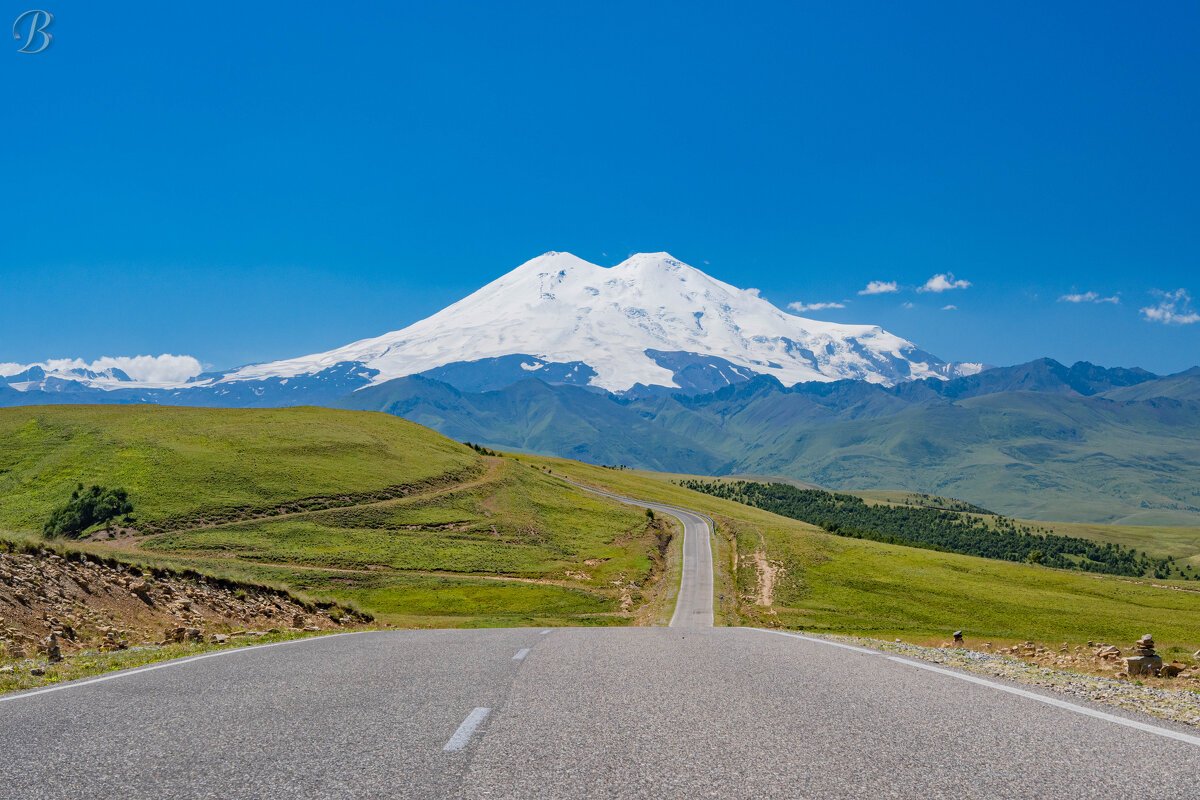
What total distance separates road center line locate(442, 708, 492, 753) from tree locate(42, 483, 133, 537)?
77502 mm

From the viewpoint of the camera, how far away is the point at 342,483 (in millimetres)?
94375

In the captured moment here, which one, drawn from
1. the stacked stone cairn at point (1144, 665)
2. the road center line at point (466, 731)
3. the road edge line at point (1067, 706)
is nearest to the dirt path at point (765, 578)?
the stacked stone cairn at point (1144, 665)

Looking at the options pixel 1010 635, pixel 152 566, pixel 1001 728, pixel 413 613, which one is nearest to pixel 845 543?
pixel 1010 635

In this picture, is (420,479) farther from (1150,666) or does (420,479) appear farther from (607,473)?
(1150,666)

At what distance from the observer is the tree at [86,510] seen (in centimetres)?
7038

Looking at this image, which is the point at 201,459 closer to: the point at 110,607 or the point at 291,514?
the point at 291,514

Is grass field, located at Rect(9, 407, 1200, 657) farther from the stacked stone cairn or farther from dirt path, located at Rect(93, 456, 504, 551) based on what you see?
the stacked stone cairn

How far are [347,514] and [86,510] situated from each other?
25.4 metres

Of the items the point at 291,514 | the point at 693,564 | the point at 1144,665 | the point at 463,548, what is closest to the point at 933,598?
the point at 693,564

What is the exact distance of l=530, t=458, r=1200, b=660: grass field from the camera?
193ft

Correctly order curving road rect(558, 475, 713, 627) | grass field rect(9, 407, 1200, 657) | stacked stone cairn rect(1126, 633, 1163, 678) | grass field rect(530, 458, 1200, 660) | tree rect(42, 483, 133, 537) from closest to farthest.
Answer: stacked stone cairn rect(1126, 633, 1163, 678), curving road rect(558, 475, 713, 627), grass field rect(530, 458, 1200, 660), grass field rect(9, 407, 1200, 657), tree rect(42, 483, 133, 537)

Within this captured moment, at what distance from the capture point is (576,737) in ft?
28.0

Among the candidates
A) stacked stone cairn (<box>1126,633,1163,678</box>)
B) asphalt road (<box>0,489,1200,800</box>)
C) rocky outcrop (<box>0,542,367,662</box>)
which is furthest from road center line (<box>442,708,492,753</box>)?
stacked stone cairn (<box>1126,633,1163,678</box>)

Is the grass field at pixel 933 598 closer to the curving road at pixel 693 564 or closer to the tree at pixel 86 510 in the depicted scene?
the curving road at pixel 693 564
